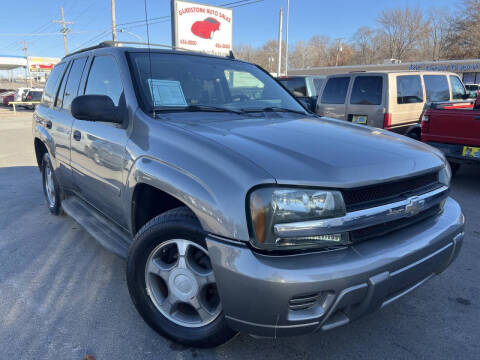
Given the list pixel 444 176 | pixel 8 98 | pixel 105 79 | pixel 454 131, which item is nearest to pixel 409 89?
pixel 454 131

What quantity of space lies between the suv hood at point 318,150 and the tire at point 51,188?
2.53 m

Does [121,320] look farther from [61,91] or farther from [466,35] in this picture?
[466,35]

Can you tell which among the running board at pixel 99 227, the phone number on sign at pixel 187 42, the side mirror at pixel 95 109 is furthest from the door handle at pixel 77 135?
the phone number on sign at pixel 187 42

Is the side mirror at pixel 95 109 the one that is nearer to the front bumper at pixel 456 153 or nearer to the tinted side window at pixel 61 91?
the tinted side window at pixel 61 91

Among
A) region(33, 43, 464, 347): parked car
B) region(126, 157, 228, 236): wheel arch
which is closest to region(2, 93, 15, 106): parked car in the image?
region(33, 43, 464, 347): parked car

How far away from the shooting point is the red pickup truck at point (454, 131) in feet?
17.5

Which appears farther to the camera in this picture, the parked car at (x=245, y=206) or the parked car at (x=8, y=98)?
the parked car at (x=8, y=98)

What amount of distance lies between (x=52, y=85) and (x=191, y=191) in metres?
3.37

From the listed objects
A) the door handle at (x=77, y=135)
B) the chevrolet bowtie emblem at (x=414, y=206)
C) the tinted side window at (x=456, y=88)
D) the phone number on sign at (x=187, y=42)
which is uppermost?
the phone number on sign at (x=187, y=42)

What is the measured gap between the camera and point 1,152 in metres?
9.33

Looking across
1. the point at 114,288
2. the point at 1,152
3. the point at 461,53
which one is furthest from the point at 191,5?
the point at 461,53

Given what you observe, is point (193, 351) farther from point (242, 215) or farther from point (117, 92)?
point (117, 92)

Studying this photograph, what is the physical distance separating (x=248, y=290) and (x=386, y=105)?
6.42 meters

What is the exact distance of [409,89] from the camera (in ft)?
24.6
